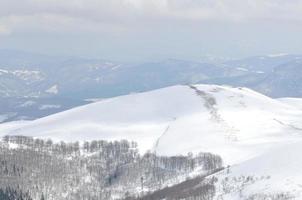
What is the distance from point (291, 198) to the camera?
199 meters
